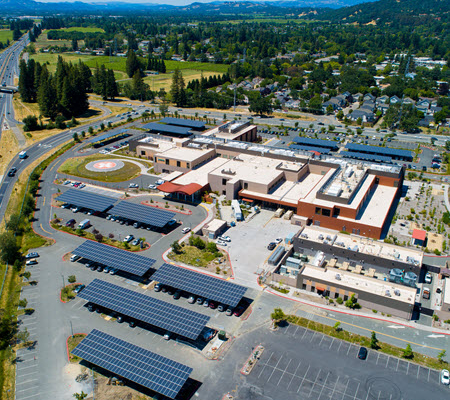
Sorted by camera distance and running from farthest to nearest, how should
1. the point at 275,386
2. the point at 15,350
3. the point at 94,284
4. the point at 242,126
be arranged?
the point at 242,126 → the point at 94,284 → the point at 15,350 → the point at 275,386

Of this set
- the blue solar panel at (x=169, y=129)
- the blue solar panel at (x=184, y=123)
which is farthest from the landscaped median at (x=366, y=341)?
the blue solar panel at (x=184, y=123)

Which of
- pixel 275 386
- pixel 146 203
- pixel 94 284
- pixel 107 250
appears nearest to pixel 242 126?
pixel 146 203

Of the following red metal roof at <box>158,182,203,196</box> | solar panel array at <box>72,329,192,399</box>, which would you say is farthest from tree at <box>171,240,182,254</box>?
solar panel array at <box>72,329,192,399</box>

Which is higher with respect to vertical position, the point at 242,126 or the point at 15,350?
the point at 242,126

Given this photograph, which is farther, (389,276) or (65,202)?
(65,202)

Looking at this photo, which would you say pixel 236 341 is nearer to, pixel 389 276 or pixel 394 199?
pixel 389 276

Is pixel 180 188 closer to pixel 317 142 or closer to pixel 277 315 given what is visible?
pixel 277 315
